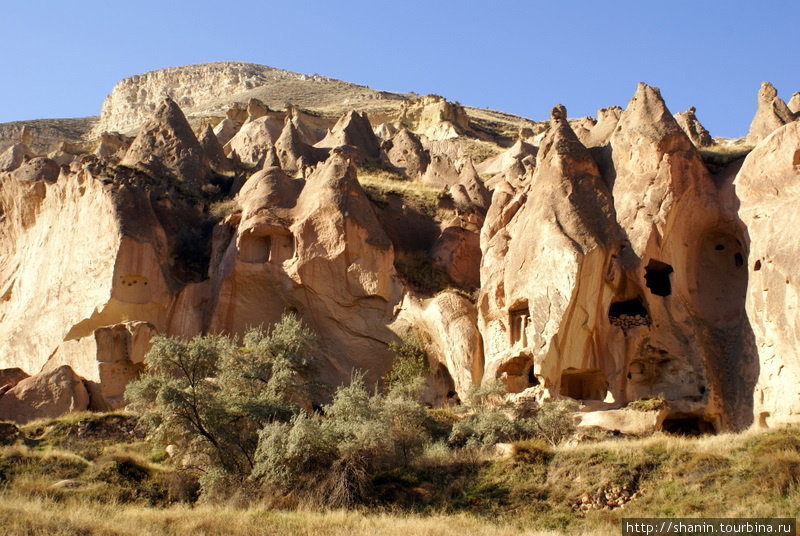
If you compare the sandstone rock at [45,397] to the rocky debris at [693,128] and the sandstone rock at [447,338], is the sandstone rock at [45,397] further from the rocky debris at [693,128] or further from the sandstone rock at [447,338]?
the rocky debris at [693,128]

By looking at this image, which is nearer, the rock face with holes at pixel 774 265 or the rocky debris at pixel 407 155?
the rock face with holes at pixel 774 265

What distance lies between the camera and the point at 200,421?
68.5 feet

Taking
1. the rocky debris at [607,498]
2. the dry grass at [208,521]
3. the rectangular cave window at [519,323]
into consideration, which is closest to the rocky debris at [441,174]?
the rectangular cave window at [519,323]

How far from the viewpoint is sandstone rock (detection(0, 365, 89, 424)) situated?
25281mm

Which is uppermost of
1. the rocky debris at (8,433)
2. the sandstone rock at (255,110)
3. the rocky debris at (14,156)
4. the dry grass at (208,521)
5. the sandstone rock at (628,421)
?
the sandstone rock at (255,110)

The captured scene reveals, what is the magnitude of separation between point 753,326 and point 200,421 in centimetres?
1375

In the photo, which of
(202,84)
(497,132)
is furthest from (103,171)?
(202,84)

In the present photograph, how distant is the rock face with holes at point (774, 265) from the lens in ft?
75.1

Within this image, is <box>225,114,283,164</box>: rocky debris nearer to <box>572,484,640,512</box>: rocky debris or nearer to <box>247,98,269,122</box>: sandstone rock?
<box>247,98,269,122</box>: sandstone rock

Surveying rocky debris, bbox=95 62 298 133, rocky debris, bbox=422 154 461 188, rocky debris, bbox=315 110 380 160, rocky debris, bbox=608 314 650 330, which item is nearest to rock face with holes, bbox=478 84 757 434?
rocky debris, bbox=608 314 650 330

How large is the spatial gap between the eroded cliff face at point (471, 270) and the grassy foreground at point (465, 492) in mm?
4367

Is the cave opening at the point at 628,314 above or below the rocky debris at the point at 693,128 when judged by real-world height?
below

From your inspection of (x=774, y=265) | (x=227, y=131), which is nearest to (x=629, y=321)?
(x=774, y=265)

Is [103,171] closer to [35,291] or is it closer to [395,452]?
[35,291]
